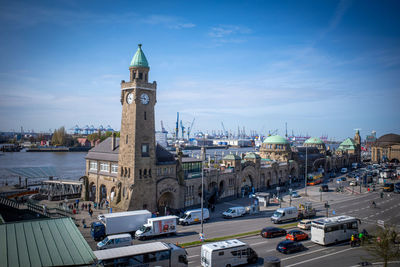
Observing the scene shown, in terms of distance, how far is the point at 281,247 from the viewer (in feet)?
97.5

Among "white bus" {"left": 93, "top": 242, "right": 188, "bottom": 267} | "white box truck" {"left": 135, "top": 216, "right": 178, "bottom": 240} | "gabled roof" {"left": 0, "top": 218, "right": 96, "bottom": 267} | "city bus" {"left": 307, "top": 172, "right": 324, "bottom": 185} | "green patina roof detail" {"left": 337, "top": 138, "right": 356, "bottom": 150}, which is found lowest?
"city bus" {"left": 307, "top": 172, "right": 324, "bottom": 185}

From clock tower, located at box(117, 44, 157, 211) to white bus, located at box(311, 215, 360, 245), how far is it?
2333cm

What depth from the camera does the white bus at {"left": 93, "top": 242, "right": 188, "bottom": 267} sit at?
2068 centimetres

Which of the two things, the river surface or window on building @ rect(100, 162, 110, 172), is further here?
the river surface

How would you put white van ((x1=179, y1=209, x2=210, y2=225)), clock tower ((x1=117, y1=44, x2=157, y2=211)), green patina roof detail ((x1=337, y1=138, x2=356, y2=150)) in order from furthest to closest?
green patina roof detail ((x1=337, y1=138, x2=356, y2=150))
clock tower ((x1=117, y1=44, x2=157, y2=211))
white van ((x1=179, y1=209, x2=210, y2=225))

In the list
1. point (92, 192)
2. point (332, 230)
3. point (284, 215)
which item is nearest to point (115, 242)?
point (332, 230)

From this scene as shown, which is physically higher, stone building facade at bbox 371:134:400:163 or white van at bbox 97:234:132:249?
stone building facade at bbox 371:134:400:163

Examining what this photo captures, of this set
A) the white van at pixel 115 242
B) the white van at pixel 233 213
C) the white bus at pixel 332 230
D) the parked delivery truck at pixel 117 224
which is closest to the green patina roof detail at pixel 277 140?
the white van at pixel 233 213

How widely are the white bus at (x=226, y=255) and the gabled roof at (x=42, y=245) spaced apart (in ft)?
35.1

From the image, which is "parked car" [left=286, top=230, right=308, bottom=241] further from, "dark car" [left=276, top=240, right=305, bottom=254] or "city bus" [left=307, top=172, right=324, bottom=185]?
"city bus" [left=307, top=172, right=324, bottom=185]

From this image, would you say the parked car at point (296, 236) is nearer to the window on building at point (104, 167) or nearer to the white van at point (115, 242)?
the white van at point (115, 242)

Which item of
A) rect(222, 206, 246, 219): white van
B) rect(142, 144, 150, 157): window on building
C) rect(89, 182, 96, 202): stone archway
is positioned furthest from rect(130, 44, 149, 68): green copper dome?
rect(222, 206, 246, 219): white van

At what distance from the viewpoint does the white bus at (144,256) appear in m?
20.7

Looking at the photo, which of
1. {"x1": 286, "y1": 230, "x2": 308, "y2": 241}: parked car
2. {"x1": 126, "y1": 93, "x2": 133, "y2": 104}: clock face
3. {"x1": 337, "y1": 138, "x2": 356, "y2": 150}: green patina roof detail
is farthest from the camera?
{"x1": 337, "y1": 138, "x2": 356, "y2": 150}: green patina roof detail
